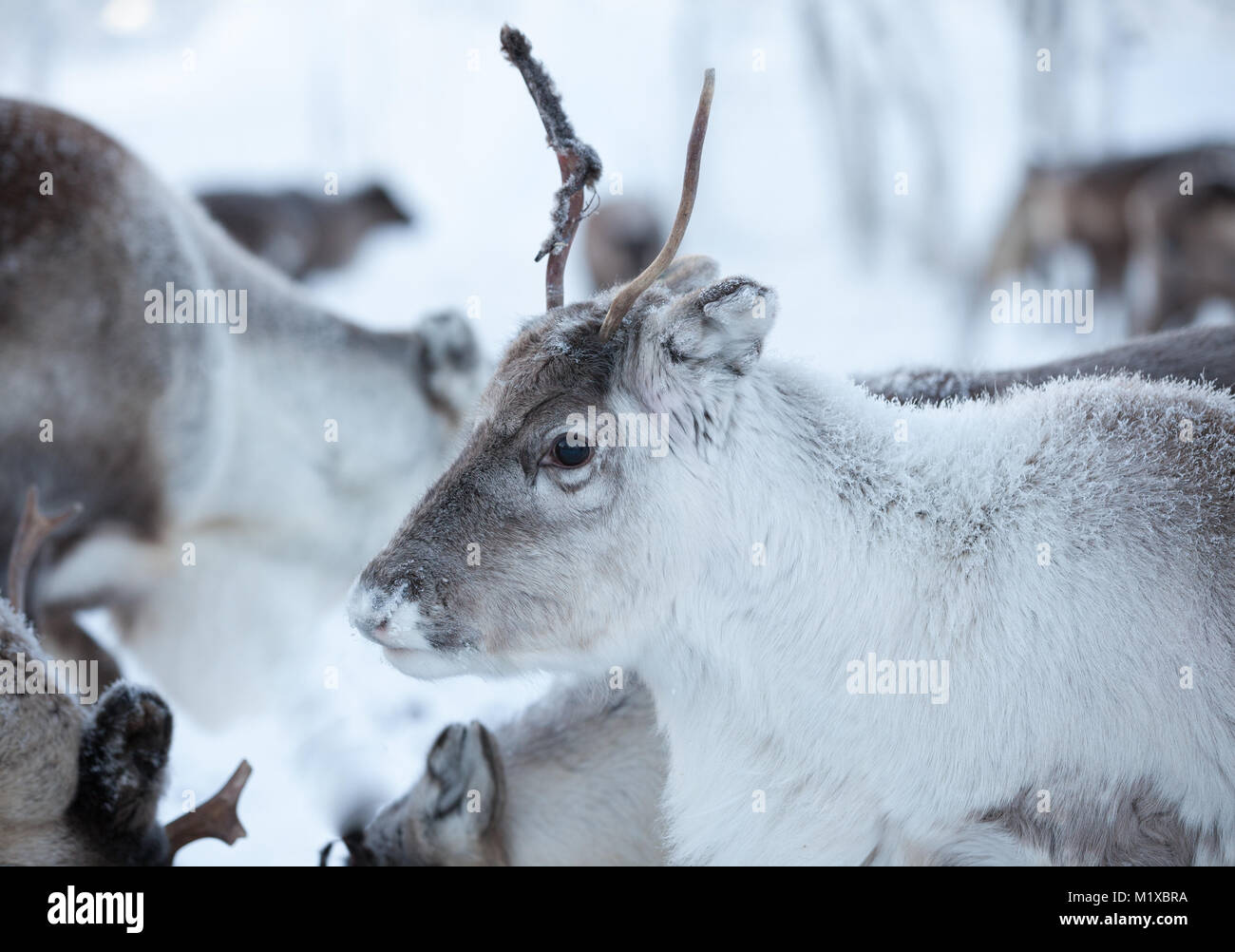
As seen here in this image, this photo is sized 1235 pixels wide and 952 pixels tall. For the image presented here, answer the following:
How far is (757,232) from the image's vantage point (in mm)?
13539

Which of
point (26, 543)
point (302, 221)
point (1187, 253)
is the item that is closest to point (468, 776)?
point (26, 543)

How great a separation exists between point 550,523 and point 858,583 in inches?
25.1

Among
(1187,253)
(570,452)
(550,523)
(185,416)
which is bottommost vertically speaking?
(550,523)

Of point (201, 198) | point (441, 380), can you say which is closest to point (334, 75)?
point (201, 198)

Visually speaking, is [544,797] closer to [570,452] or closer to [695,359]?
[570,452]

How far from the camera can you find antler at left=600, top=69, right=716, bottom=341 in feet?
7.51

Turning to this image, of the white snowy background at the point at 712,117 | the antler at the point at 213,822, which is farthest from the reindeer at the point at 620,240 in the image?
the antler at the point at 213,822

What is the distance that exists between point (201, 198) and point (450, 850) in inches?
452

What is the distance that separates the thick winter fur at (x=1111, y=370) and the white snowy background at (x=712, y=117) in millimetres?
5003

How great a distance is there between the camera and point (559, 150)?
260cm

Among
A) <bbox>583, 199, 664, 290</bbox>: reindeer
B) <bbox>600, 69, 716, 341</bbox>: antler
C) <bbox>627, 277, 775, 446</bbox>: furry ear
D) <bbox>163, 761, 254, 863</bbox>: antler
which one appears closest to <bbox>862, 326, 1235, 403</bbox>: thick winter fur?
<bbox>627, 277, 775, 446</bbox>: furry ear

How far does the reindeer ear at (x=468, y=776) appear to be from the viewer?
3.04 metres

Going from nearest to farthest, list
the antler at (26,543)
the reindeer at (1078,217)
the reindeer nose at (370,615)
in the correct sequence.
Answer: the reindeer nose at (370,615) < the antler at (26,543) < the reindeer at (1078,217)

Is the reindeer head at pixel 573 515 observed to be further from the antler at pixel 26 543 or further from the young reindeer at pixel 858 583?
the antler at pixel 26 543
